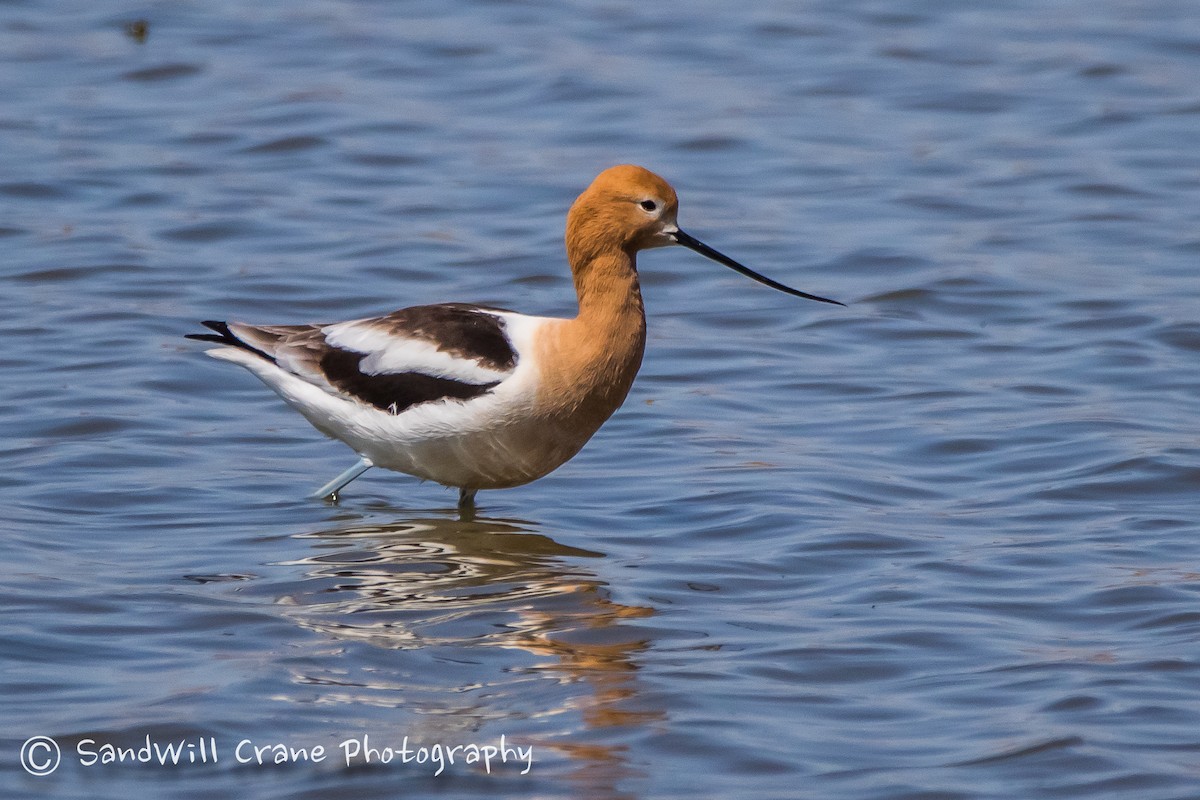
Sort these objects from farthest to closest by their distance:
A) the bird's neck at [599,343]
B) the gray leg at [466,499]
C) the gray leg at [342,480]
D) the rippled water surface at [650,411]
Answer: the gray leg at [466,499] → the gray leg at [342,480] → the bird's neck at [599,343] → the rippled water surface at [650,411]

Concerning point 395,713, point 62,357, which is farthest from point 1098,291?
point 395,713

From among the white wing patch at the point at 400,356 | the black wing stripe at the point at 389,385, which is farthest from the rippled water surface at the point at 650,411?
the white wing patch at the point at 400,356

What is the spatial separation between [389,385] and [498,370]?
52cm

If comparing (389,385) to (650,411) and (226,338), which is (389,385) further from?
(650,411)

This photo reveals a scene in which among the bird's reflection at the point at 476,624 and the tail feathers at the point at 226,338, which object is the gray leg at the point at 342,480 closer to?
the bird's reflection at the point at 476,624

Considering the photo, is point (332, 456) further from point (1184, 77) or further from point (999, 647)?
Result: point (1184, 77)

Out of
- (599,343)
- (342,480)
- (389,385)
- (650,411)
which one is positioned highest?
(599,343)

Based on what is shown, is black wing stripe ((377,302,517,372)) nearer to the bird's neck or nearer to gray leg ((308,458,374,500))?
the bird's neck

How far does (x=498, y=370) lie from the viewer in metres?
7.63

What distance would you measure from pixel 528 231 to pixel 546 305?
4.75 feet

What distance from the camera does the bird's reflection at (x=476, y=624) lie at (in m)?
6.10

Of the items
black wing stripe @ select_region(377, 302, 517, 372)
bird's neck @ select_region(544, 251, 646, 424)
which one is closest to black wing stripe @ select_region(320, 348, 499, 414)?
black wing stripe @ select_region(377, 302, 517, 372)

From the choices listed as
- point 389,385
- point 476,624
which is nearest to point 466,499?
point 389,385

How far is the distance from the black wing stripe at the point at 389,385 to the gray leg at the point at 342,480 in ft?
1.00
